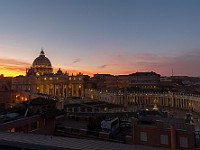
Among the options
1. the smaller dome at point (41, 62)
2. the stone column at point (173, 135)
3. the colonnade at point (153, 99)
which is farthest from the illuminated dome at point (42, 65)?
the stone column at point (173, 135)

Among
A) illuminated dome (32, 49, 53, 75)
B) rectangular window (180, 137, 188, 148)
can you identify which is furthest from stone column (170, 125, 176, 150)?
illuminated dome (32, 49, 53, 75)

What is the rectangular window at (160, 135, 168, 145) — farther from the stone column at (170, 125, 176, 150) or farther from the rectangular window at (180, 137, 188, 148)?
the rectangular window at (180, 137, 188, 148)

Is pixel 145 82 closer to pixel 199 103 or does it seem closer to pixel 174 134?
pixel 199 103

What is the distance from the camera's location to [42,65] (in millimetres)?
166500

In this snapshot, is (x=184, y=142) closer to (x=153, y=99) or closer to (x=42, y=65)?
(x=153, y=99)

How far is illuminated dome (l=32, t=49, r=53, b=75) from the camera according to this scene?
16309 centimetres

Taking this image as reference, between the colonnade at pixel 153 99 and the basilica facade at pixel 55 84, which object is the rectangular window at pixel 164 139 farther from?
the basilica facade at pixel 55 84

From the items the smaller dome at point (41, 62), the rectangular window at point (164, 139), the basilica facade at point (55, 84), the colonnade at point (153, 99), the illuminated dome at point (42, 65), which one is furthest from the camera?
the smaller dome at point (41, 62)

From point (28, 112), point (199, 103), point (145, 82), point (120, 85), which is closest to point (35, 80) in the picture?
point (120, 85)

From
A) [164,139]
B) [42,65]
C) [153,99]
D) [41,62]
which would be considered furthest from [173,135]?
[41,62]

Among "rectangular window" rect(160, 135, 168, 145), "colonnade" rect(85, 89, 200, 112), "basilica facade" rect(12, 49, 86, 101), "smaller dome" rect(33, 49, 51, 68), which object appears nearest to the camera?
"rectangular window" rect(160, 135, 168, 145)

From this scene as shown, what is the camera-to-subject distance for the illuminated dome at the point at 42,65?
535 feet

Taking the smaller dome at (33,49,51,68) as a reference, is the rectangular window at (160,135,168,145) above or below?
below

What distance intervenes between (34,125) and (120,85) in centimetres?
14197
